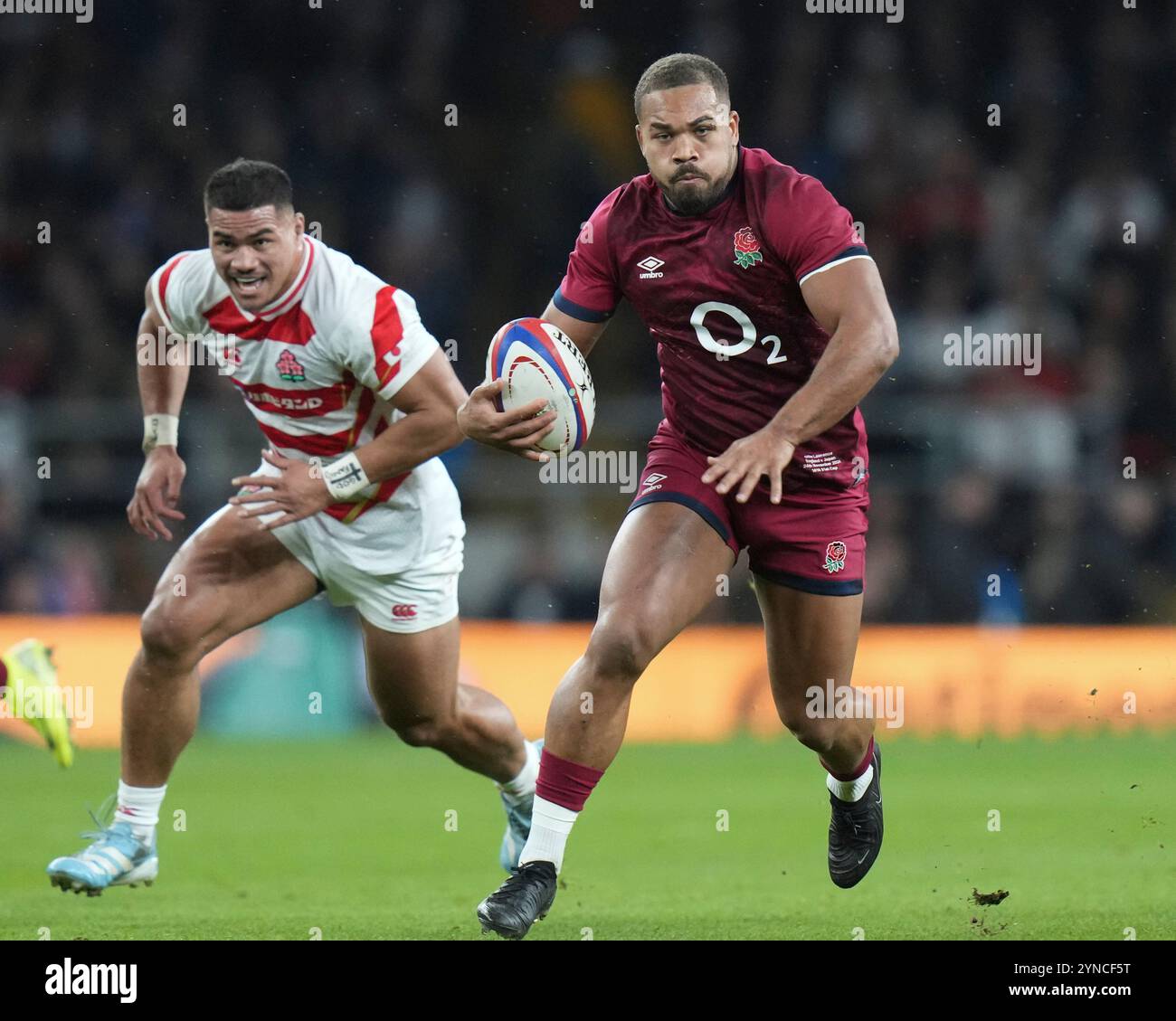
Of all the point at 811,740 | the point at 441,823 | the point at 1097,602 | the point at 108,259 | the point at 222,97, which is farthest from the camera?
the point at 222,97

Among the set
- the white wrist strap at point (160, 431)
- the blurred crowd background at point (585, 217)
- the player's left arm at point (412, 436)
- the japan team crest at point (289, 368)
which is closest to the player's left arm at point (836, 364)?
the player's left arm at point (412, 436)

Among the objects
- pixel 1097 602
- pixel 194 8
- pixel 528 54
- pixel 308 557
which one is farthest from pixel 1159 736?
pixel 194 8

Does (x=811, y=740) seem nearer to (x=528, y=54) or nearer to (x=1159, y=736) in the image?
(x=1159, y=736)

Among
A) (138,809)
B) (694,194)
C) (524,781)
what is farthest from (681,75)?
Answer: (138,809)

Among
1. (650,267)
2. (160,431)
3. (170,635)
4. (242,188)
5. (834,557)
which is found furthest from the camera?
(160,431)

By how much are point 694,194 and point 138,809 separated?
8.86 ft

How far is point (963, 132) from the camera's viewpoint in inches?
541

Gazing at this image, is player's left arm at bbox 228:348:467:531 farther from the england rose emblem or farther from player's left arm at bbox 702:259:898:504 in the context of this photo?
player's left arm at bbox 702:259:898:504

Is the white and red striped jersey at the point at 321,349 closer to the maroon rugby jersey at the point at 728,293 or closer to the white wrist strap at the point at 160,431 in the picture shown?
the white wrist strap at the point at 160,431

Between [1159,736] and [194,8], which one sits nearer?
[1159,736]

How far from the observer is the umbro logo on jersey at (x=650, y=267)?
16.8 feet

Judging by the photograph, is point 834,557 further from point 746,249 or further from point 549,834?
point 549,834

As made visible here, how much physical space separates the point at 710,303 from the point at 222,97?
10.1 meters

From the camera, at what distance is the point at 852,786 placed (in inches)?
228
